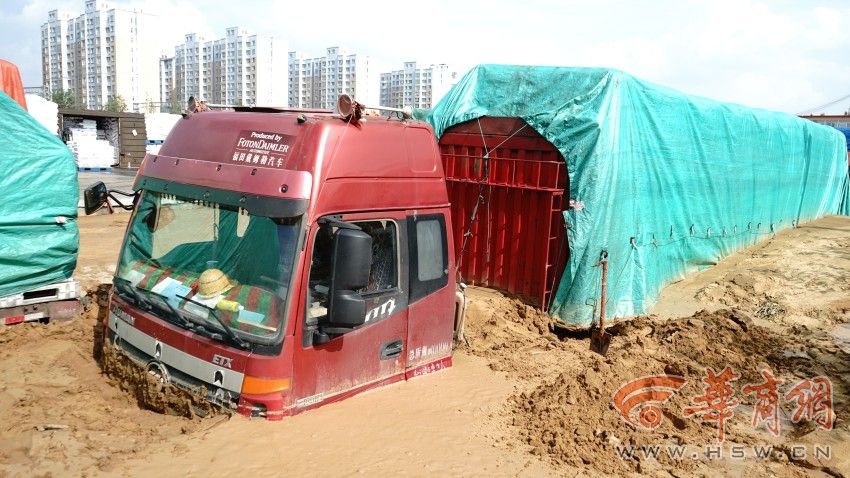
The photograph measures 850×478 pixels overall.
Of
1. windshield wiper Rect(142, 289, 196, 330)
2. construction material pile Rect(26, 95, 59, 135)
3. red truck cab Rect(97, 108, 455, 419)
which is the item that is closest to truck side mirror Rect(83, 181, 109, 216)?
red truck cab Rect(97, 108, 455, 419)

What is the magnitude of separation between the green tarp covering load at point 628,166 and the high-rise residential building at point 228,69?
52.0 m

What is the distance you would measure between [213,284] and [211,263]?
217mm

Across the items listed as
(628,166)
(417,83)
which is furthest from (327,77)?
(628,166)

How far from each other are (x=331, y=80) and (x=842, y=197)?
4846 centimetres

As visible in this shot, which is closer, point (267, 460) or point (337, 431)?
point (267, 460)

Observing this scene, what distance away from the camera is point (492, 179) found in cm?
845

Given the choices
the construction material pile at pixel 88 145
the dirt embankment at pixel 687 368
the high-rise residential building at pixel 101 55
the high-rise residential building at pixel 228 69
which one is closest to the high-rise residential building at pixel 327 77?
the high-rise residential building at pixel 228 69

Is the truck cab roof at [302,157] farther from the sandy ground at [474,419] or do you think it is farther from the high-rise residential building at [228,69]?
the high-rise residential building at [228,69]

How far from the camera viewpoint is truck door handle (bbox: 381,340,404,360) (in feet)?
15.9

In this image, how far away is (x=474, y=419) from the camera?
492 cm

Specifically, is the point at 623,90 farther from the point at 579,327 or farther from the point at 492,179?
the point at 579,327

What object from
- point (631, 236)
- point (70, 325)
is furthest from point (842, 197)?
point (70, 325)

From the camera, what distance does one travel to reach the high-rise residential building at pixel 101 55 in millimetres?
61625

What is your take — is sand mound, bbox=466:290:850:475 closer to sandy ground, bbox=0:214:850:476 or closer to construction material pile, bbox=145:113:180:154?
sandy ground, bbox=0:214:850:476
